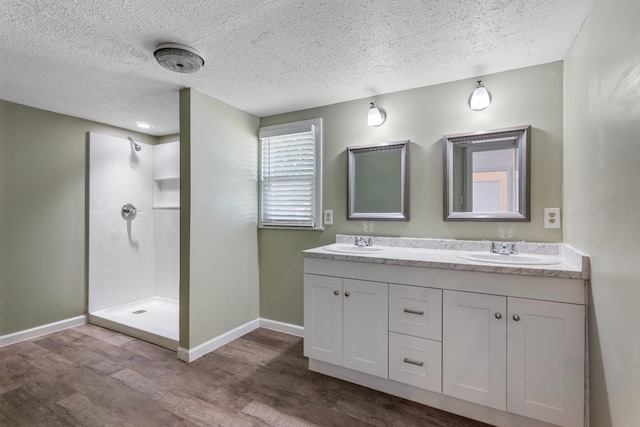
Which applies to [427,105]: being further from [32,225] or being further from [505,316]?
[32,225]

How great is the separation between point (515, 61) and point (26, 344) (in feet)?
14.3

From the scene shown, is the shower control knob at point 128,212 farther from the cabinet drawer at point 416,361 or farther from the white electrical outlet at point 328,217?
the cabinet drawer at point 416,361

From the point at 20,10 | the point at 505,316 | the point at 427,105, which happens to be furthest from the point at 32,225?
the point at 505,316

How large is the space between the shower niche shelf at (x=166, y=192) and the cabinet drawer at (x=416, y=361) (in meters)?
2.94

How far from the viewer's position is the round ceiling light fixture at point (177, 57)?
1.69 meters

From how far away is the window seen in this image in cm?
269

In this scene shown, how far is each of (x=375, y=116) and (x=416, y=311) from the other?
1.49m

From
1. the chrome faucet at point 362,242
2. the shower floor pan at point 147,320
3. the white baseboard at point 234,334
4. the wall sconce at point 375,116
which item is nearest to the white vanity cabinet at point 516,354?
the chrome faucet at point 362,242

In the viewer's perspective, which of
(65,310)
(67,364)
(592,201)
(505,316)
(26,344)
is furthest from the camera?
(65,310)

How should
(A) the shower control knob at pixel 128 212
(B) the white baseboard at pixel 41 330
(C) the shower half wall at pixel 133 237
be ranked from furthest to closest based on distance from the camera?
1. (A) the shower control knob at pixel 128 212
2. (C) the shower half wall at pixel 133 237
3. (B) the white baseboard at pixel 41 330

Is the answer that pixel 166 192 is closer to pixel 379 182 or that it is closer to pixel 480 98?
pixel 379 182

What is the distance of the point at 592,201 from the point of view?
136cm

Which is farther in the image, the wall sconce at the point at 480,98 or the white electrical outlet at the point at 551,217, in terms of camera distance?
the wall sconce at the point at 480,98

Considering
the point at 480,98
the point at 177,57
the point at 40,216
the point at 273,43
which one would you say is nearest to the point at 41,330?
the point at 40,216
